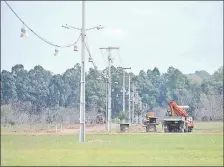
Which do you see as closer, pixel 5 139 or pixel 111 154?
→ pixel 5 139

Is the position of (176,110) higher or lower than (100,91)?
lower

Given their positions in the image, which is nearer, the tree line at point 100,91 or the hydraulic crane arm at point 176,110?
the hydraulic crane arm at point 176,110

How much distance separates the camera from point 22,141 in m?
19.5

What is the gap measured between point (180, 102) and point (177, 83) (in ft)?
83.7

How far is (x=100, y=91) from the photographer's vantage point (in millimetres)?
119125

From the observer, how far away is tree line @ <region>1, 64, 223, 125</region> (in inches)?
3408

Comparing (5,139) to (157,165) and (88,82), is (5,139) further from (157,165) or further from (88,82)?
(88,82)

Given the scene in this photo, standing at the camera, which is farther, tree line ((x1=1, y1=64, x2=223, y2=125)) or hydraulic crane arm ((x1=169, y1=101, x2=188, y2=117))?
tree line ((x1=1, y1=64, x2=223, y2=125))

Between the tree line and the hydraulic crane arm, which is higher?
the tree line

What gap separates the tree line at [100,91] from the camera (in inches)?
3408

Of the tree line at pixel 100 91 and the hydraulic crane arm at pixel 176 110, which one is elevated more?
the tree line at pixel 100 91

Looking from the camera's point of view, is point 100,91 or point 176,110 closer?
point 176,110

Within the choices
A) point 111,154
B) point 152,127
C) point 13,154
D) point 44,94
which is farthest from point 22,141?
point 44,94

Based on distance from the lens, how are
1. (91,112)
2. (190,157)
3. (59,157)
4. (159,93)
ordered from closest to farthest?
1. (59,157)
2. (190,157)
3. (91,112)
4. (159,93)
